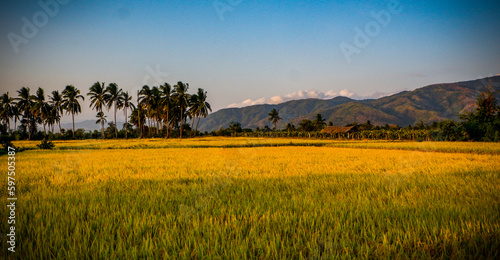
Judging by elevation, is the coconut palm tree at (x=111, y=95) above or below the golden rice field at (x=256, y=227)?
above

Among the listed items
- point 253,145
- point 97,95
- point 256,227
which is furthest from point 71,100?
point 256,227

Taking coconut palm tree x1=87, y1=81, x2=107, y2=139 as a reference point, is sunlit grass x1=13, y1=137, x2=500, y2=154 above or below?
below

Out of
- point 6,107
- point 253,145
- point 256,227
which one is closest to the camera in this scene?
point 256,227

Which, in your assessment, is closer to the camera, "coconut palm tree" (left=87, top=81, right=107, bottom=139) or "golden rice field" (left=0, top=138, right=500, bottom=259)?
"golden rice field" (left=0, top=138, right=500, bottom=259)

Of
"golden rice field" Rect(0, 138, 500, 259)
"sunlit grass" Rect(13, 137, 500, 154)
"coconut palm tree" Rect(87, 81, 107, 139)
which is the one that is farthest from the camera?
"coconut palm tree" Rect(87, 81, 107, 139)

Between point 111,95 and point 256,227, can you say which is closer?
point 256,227

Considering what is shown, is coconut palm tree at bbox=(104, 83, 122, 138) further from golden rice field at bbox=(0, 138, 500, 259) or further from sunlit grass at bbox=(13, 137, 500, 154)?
golden rice field at bbox=(0, 138, 500, 259)

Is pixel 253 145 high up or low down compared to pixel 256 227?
down

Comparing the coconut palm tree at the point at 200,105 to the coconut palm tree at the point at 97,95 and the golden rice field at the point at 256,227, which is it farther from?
the golden rice field at the point at 256,227

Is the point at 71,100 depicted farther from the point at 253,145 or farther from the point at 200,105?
the point at 253,145

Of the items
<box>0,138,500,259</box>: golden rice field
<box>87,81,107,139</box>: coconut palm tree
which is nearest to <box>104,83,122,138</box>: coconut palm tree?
<box>87,81,107,139</box>: coconut palm tree

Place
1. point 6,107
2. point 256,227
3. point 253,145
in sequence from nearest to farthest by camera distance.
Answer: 1. point 256,227
2. point 253,145
3. point 6,107

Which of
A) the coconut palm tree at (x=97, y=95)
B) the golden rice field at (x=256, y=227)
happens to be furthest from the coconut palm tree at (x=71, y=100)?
the golden rice field at (x=256, y=227)

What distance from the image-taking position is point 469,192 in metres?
4.55
